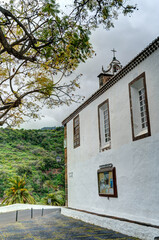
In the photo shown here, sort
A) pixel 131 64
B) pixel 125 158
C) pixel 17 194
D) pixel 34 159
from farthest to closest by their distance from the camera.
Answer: pixel 34 159
pixel 17 194
pixel 125 158
pixel 131 64

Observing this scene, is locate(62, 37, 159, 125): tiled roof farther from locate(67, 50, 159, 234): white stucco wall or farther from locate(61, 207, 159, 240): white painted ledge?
locate(61, 207, 159, 240): white painted ledge

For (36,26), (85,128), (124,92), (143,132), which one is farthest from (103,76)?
(36,26)

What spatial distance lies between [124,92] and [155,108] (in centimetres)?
220

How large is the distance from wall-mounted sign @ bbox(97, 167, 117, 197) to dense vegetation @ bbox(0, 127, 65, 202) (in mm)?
20263

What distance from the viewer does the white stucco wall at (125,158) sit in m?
7.81

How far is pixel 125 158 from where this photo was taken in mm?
9359

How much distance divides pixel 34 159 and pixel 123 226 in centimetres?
3672

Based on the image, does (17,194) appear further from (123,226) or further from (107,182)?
(123,226)

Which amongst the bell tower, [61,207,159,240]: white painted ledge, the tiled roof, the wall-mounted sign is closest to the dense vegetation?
[61,207,159,240]: white painted ledge

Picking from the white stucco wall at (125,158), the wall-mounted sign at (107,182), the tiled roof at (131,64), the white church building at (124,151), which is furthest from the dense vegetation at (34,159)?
A: the tiled roof at (131,64)

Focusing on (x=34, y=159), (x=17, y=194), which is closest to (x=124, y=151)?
(x=17, y=194)

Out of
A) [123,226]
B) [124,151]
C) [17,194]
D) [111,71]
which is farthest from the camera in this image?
[17,194]

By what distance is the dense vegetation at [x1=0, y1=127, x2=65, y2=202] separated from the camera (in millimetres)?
36344

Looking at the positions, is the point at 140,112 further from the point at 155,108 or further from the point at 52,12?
the point at 52,12
